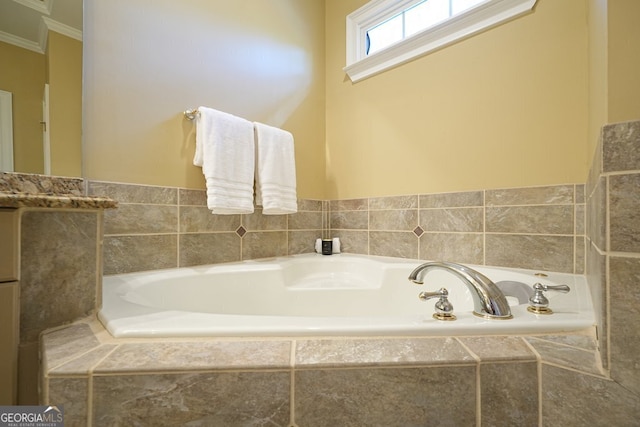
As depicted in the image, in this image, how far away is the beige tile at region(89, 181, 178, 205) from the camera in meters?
1.07

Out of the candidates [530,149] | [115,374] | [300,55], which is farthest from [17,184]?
[530,149]

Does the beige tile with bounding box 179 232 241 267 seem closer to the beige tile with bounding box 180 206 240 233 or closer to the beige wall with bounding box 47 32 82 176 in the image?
the beige tile with bounding box 180 206 240 233

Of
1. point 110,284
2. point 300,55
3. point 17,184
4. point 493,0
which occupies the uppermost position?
point 300,55

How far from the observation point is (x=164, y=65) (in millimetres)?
1246

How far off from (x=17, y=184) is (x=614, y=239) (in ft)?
5.06

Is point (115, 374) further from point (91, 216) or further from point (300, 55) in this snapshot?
point (300, 55)

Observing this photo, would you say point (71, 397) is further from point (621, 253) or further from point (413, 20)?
point (413, 20)

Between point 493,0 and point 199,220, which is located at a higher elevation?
point 493,0

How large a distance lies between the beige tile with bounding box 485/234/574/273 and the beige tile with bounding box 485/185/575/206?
150mm

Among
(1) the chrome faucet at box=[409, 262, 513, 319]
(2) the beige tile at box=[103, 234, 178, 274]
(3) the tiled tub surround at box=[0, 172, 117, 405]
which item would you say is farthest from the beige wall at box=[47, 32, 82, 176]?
(1) the chrome faucet at box=[409, 262, 513, 319]

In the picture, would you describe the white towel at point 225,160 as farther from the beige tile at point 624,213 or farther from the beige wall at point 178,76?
the beige tile at point 624,213

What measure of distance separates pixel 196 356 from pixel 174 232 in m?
0.91

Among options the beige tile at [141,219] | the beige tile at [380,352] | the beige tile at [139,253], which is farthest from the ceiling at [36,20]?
the beige tile at [380,352]

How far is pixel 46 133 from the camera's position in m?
0.96
